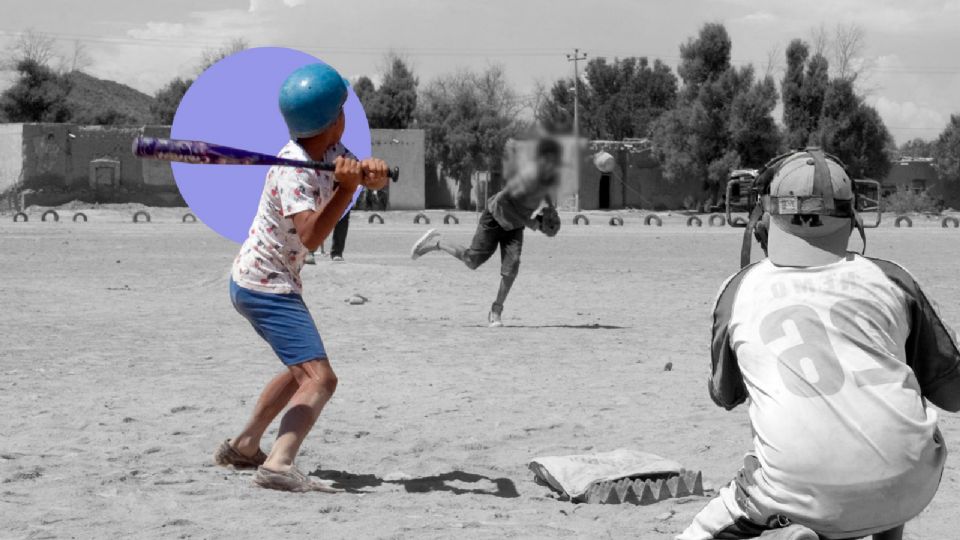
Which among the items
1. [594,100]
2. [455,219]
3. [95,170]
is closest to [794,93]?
[455,219]

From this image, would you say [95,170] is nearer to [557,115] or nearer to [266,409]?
[266,409]

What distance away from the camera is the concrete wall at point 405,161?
161ft

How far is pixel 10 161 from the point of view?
47.8 m

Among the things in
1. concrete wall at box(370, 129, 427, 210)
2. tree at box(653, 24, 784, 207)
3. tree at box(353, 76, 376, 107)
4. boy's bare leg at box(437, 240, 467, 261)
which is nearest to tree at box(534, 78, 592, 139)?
boy's bare leg at box(437, 240, 467, 261)

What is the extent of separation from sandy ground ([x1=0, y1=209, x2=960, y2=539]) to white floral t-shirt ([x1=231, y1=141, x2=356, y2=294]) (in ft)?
2.98

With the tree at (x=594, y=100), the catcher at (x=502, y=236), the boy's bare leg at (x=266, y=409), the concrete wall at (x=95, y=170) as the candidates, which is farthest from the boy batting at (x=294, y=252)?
the concrete wall at (x=95, y=170)

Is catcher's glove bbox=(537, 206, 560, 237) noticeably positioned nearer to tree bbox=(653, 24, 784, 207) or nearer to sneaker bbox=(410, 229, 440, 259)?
sneaker bbox=(410, 229, 440, 259)

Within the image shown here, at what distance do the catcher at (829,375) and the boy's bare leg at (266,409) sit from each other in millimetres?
2700

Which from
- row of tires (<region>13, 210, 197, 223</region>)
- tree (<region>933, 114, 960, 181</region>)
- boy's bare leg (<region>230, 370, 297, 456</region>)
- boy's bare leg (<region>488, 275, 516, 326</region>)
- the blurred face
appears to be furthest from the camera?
tree (<region>933, 114, 960, 181</region>)

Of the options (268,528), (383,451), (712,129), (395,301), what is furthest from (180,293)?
(712,129)

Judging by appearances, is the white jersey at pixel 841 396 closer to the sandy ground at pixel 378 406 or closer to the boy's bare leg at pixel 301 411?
the sandy ground at pixel 378 406

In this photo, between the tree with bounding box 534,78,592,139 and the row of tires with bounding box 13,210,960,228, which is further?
the row of tires with bounding box 13,210,960,228

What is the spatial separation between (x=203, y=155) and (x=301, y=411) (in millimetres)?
1176

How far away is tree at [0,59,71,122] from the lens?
61.8 metres
